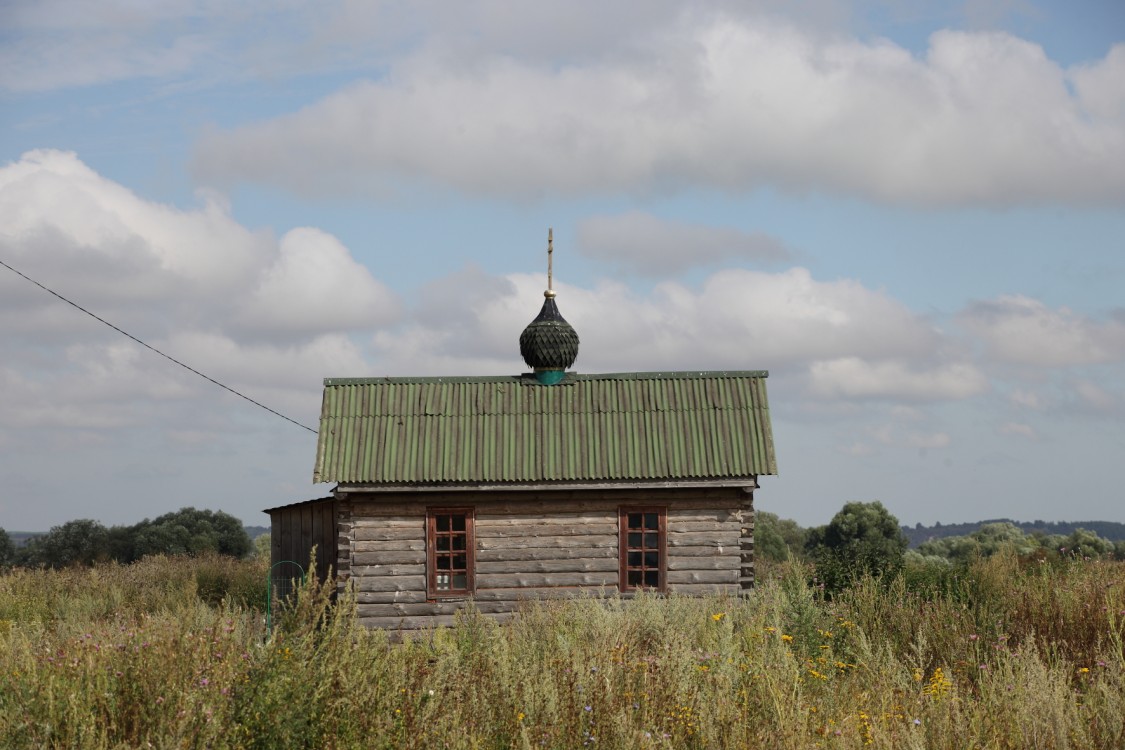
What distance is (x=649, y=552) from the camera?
18609mm

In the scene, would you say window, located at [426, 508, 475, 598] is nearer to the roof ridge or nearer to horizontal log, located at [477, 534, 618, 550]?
horizontal log, located at [477, 534, 618, 550]

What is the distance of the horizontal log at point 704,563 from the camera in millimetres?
18375

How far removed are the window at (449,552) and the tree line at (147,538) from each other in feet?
88.8

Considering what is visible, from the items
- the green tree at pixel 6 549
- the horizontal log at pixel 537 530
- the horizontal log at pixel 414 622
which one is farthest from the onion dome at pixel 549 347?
the green tree at pixel 6 549

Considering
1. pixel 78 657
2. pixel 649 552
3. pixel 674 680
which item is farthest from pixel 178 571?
pixel 674 680

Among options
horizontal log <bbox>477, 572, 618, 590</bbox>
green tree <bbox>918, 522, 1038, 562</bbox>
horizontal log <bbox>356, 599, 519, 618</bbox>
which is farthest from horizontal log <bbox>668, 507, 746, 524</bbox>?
green tree <bbox>918, 522, 1038, 562</bbox>

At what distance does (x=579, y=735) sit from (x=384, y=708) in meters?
1.29

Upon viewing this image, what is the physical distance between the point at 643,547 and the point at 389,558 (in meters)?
4.21

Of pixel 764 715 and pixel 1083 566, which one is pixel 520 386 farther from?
pixel 764 715

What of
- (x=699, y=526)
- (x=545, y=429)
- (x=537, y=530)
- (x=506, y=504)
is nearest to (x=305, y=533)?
(x=506, y=504)

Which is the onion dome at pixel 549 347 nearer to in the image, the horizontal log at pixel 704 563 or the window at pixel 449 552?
the window at pixel 449 552

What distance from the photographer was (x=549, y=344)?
788 inches

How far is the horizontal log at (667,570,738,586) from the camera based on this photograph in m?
18.3

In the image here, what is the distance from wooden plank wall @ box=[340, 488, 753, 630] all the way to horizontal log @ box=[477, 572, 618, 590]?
16 millimetres
